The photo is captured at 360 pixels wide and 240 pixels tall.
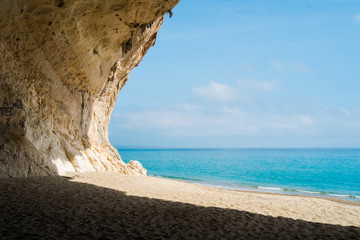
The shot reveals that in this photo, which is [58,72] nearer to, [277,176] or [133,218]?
[133,218]

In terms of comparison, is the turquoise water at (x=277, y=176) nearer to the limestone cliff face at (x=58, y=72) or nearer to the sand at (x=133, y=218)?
the limestone cliff face at (x=58, y=72)

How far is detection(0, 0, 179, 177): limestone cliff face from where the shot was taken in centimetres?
1065

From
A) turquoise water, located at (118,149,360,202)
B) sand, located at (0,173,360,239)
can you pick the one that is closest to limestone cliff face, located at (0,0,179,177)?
sand, located at (0,173,360,239)

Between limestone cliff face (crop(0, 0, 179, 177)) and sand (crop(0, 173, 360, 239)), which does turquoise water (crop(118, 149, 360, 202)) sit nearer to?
limestone cliff face (crop(0, 0, 179, 177))

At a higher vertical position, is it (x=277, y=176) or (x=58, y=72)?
(x=58, y=72)

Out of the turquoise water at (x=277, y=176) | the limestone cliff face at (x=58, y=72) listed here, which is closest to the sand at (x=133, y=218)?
the limestone cliff face at (x=58, y=72)

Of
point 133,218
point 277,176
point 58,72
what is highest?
point 58,72

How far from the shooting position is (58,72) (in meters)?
14.2

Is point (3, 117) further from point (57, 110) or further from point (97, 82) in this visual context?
point (97, 82)

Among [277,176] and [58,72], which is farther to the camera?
[277,176]

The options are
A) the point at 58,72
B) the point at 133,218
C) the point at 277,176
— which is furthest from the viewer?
the point at 277,176

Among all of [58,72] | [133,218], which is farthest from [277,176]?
[133,218]

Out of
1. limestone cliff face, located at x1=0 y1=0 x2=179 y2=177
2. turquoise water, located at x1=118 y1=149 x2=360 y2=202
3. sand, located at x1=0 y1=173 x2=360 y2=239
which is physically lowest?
turquoise water, located at x1=118 y1=149 x2=360 y2=202

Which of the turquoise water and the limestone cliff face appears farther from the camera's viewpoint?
the turquoise water
